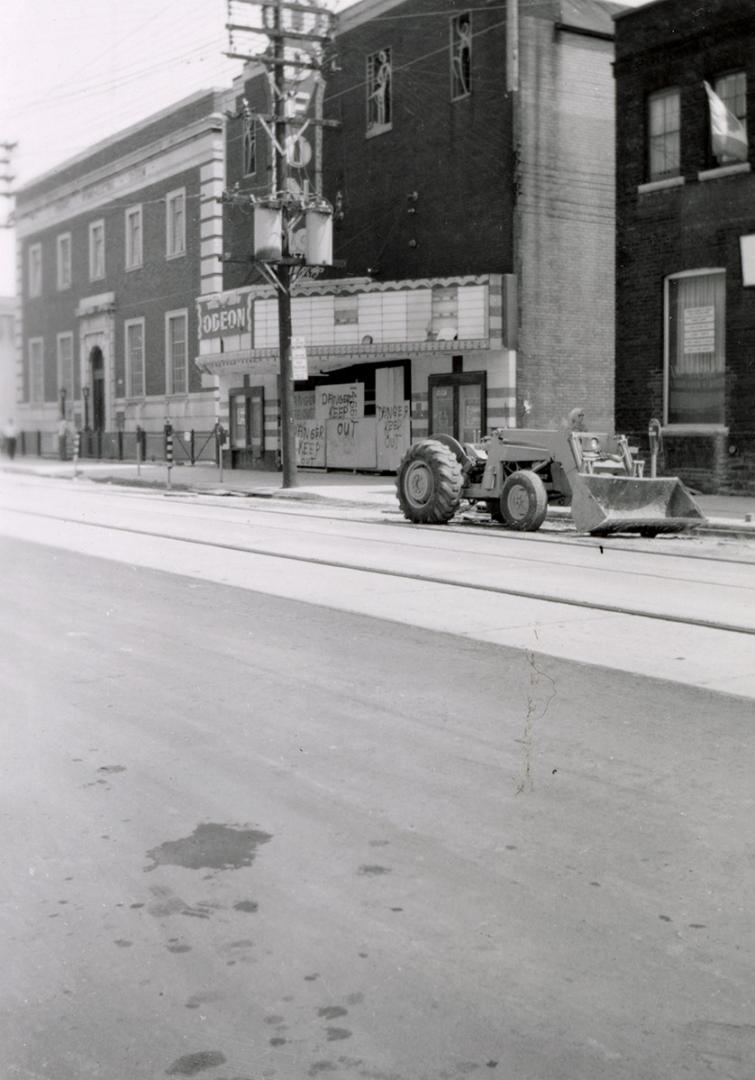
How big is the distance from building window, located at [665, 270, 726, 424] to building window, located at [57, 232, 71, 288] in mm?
32571

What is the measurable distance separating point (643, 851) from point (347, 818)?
1.10 meters

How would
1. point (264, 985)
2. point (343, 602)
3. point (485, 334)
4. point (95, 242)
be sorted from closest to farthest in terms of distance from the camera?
point (264, 985)
point (343, 602)
point (485, 334)
point (95, 242)

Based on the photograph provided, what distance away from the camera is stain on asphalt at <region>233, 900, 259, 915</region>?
4.02m

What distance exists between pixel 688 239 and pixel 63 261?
111 feet

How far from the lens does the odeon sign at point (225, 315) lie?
109ft

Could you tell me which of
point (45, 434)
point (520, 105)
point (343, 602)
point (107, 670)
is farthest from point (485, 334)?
point (45, 434)

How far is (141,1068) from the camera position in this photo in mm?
3113

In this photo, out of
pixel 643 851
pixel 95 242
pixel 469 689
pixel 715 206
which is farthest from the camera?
pixel 95 242

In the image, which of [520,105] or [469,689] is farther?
[520,105]

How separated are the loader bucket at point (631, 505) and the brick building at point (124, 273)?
23384mm

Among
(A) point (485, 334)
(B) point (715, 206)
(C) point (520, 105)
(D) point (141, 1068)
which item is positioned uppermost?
(C) point (520, 105)

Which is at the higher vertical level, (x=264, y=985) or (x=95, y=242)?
(x=95, y=242)

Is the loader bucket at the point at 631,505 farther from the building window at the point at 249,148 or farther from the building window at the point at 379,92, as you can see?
the building window at the point at 249,148

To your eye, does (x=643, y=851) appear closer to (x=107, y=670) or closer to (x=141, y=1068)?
(x=141, y=1068)
